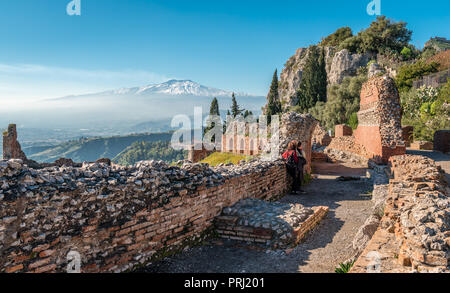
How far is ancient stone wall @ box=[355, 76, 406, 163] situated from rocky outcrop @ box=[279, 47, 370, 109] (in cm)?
4065

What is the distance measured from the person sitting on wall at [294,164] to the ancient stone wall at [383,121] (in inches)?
179

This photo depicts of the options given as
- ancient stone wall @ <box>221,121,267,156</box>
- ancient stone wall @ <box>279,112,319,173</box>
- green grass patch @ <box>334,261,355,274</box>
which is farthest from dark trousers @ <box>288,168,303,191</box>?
ancient stone wall @ <box>221,121,267,156</box>

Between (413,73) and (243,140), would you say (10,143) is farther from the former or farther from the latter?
(413,73)

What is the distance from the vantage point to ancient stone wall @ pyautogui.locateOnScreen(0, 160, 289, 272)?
11.2ft

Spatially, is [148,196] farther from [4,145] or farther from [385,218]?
[4,145]

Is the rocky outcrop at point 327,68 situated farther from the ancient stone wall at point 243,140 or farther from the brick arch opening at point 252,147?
the brick arch opening at point 252,147

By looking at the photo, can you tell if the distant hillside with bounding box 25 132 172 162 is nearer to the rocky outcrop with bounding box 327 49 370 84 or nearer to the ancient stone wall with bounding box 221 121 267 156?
the rocky outcrop with bounding box 327 49 370 84

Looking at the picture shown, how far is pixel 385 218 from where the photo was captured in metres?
4.71

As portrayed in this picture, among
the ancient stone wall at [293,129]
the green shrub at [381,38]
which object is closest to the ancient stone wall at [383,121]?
the ancient stone wall at [293,129]

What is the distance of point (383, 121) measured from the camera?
13.2 metres

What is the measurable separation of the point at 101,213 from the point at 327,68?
5889 centimetres

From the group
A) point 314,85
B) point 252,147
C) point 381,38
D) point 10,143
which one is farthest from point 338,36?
point 10,143

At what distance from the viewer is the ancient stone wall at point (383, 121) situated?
12827mm

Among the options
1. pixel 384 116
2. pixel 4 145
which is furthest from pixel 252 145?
pixel 4 145
